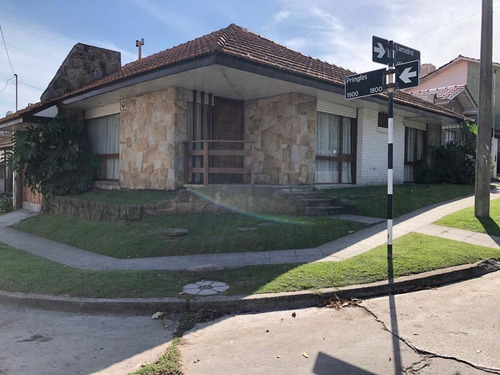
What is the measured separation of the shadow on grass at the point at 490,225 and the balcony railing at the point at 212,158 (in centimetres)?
548

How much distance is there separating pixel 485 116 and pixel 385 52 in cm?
482

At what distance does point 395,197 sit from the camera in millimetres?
12078

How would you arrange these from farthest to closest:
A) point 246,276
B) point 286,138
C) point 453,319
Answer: point 286,138 → point 246,276 → point 453,319

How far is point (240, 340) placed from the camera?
4.10 m

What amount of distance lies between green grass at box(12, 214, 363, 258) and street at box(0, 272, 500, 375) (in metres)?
2.68

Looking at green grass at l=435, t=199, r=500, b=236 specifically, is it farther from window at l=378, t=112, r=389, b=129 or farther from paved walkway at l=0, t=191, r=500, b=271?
window at l=378, t=112, r=389, b=129

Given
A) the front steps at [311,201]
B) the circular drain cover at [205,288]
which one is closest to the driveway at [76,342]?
the circular drain cover at [205,288]

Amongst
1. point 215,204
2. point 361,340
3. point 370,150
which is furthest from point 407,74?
point 370,150

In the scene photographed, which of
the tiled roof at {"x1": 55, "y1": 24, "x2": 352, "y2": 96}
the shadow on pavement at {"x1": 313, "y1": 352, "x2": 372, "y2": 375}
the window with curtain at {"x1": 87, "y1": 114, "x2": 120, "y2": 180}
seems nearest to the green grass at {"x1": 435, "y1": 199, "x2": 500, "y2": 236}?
the tiled roof at {"x1": 55, "y1": 24, "x2": 352, "y2": 96}

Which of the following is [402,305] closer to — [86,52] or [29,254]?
[29,254]

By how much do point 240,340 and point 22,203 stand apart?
15.6 m

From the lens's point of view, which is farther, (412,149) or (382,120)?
(412,149)

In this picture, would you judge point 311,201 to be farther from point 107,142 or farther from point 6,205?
point 6,205

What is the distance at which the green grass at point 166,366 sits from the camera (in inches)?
135
